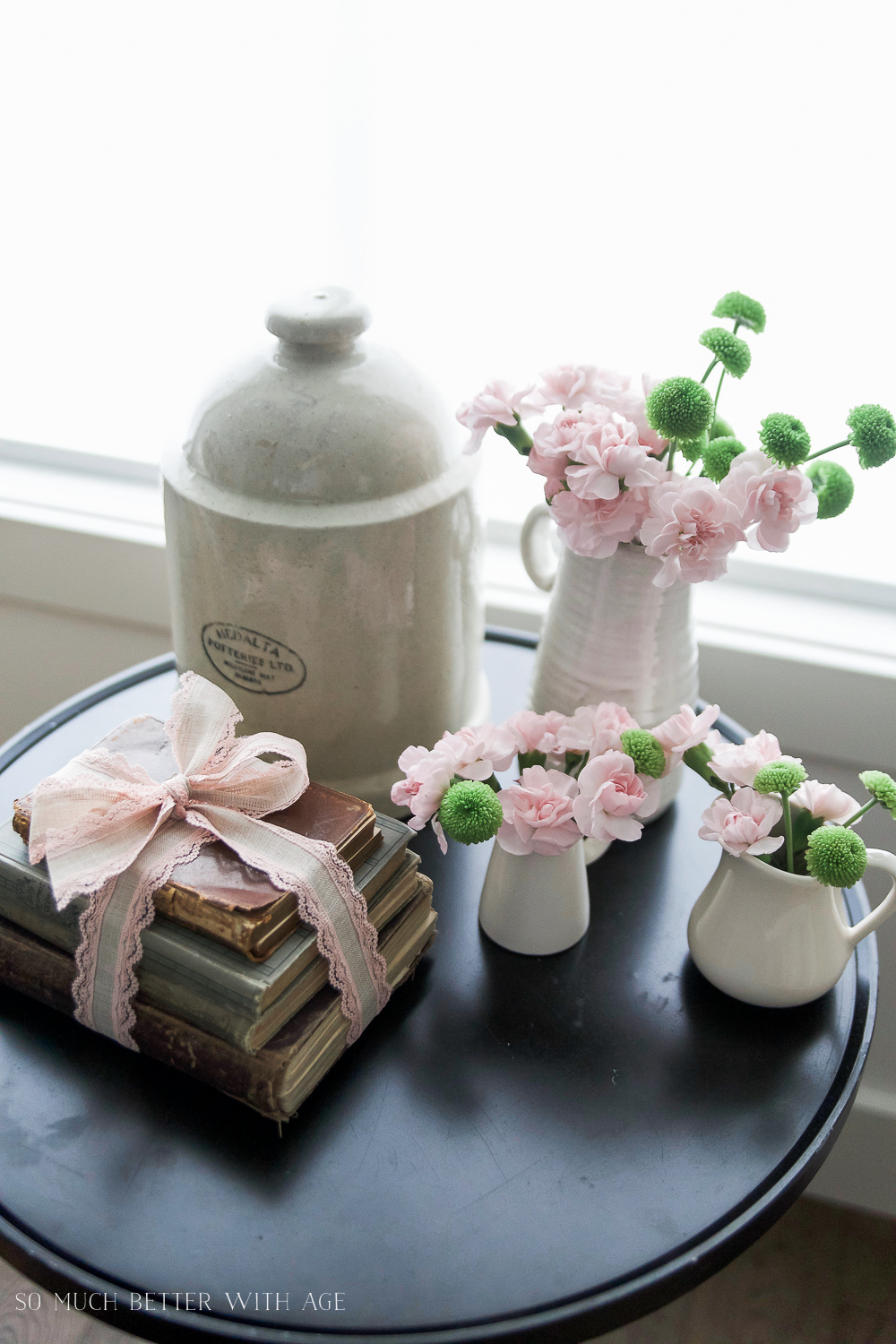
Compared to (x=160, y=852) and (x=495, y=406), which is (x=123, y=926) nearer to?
(x=160, y=852)

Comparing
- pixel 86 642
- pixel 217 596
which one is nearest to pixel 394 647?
pixel 217 596

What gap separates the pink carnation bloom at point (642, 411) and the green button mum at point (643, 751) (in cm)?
19

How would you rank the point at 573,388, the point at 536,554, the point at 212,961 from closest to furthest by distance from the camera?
the point at 212,961 → the point at 573,388 → the point at 536,554

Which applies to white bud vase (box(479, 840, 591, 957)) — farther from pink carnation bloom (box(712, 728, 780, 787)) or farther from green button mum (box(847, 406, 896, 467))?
green button mum (box(847, 406, 896, 467))

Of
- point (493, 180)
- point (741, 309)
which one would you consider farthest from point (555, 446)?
point (493, 180)

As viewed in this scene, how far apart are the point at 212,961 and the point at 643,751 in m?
→ 0.28

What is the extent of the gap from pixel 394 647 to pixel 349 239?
0.60 meters

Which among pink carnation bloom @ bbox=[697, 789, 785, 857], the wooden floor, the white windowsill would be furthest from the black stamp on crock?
the wooden floor

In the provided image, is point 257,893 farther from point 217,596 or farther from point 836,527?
point 836,527

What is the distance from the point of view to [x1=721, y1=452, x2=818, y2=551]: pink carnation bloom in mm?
608

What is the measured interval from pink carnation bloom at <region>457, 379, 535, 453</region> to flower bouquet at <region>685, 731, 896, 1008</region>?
9.7 inches

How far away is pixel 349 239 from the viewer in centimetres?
116

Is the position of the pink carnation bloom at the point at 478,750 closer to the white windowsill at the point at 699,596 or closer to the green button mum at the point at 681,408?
the green button mum at the point at 681,408

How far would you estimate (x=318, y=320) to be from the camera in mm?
713
